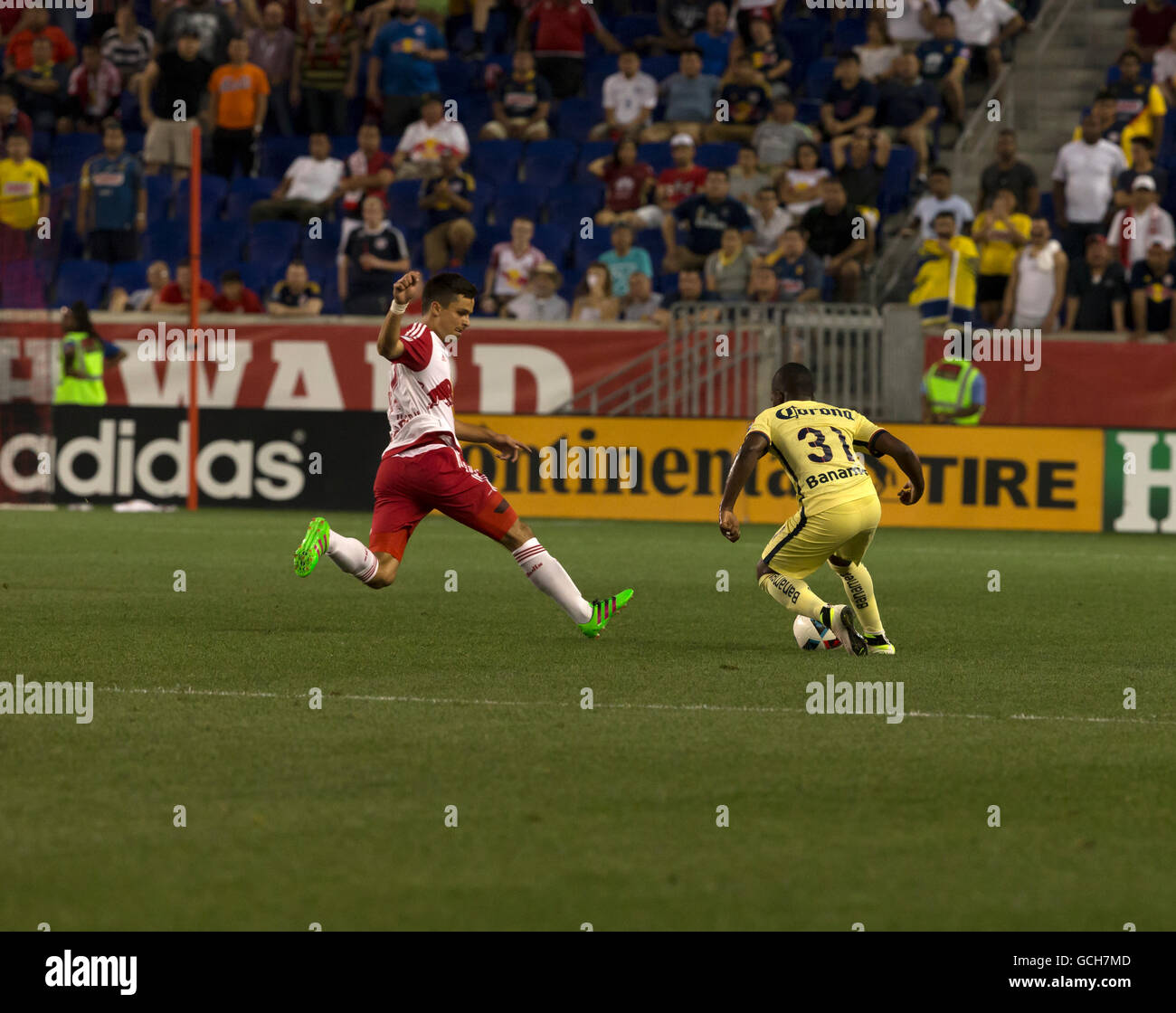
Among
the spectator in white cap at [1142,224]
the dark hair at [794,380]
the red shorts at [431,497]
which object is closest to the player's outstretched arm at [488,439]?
the red shorts at [431,497]

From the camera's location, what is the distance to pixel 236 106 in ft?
78.4

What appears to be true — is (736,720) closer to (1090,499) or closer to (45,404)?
(1090,499)

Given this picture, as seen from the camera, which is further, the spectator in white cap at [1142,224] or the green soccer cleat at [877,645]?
the spectator in white cap at [1142,224]

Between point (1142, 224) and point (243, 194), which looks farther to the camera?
point (243, 194)

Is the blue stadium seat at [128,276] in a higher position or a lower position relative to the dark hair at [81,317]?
higher

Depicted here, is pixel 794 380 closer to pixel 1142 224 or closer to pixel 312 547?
pixel 312 547

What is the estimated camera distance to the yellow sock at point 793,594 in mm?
9875

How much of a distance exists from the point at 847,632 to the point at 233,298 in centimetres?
1413

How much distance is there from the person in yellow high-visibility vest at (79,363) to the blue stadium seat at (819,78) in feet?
30.1

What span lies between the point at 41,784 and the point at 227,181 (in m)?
18.8

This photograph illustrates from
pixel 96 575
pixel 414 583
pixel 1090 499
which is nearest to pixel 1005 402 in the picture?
pixel 1090 499

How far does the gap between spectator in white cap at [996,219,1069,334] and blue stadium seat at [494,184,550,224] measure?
6037 millimetres

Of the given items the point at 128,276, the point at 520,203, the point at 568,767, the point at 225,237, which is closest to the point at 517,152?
the point at 520,203

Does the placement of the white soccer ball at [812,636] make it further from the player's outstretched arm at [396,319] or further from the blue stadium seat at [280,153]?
the blue stadium seat at [280,153]
